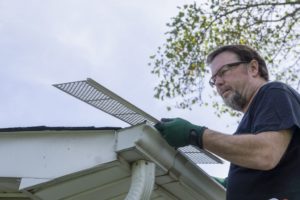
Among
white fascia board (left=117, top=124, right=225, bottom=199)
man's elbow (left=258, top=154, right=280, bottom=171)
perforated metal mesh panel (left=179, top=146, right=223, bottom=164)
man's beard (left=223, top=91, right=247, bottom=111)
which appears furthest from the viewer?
perforated metal mesh panel (left=179, top=146, right=223, bottom=164)

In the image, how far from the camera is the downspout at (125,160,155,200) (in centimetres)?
242

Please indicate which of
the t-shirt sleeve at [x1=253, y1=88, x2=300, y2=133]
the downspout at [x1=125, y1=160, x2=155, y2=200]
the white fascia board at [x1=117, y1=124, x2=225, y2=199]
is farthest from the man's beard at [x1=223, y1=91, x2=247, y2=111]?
the downspout at [x1=125, y1=160, x2=155, y2=200]

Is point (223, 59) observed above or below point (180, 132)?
above

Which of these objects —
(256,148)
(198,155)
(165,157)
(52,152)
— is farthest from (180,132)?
(52,152)

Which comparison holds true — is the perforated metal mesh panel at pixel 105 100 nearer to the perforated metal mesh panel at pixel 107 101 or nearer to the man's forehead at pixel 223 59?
the perforated metal mesh panel at pixel 107 101

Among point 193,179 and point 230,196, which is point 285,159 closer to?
point 230,196

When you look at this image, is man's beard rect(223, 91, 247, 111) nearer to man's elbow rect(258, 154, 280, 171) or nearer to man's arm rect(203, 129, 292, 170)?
man's arm rect(203, 129, 292, 170)

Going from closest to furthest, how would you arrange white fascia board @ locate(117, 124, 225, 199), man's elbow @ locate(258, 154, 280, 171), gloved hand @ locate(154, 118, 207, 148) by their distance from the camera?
man's elbow @ locate(258, 154, 280, 171) → gloved hand @ locate(154, 118, 207, 148) → white fascia board @ locate(117, 124, 225, 199)

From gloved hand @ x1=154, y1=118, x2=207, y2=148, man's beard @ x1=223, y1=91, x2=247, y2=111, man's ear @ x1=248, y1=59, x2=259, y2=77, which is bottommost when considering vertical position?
gloved hand @ x1=154, y1=118, x2=207, y2=148

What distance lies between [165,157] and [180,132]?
270 mm

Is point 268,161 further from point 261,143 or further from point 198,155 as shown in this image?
point 198,155

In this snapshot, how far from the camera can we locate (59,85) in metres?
2.42

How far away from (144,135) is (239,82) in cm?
61

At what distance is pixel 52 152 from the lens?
8.66ft
